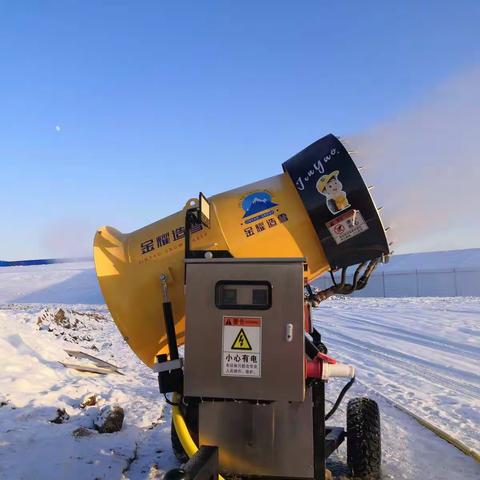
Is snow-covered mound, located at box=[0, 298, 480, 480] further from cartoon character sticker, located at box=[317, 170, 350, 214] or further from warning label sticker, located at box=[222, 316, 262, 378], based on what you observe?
cartoon character sticker, located at box=[317, 170, 350, 214]

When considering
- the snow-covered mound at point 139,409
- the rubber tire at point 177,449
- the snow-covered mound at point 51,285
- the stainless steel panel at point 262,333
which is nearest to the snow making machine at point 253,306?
the stainless steel panel at point 262,333

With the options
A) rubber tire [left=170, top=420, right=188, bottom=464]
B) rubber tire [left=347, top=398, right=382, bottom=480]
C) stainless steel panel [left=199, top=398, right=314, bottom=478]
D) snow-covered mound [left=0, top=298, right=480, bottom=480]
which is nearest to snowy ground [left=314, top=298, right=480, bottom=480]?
snow-covered mound [left=0, top=298, right=480, bottom=480]

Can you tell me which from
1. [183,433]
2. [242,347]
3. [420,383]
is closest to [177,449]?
[183,433]

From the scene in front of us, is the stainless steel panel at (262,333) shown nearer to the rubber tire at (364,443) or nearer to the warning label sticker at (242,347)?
the warning label sticker at (242,347)

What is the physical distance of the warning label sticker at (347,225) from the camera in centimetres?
367

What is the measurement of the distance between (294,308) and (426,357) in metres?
9.27

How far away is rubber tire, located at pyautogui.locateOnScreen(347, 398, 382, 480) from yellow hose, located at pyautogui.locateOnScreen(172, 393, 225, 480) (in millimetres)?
1568

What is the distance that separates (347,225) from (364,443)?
74.2 inches

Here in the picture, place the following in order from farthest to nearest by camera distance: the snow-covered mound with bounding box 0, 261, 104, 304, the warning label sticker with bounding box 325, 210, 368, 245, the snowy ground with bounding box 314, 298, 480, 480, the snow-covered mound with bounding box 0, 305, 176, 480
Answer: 1. the snow-covered mound with bounding box 0, 261, 104, 304
2. the snowy ground with bounding box 314, 298, 480, 480
3. the snow-covered mound with bounding box 0, 305, 176, 480
4. the warning label sticker with bounding box 325, 210, 368, 245

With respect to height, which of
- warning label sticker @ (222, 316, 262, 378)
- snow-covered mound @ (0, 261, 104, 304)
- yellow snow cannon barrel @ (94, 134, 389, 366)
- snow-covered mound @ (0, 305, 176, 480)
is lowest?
snow-covered mound @ (0, 261, 104, 304)

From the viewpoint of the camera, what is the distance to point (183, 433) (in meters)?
3.31

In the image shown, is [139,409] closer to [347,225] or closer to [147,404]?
[147,404]

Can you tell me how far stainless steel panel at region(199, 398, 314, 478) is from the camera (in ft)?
10.6

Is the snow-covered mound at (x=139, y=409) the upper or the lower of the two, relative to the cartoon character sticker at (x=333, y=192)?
lower
